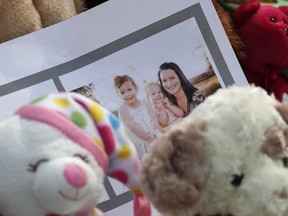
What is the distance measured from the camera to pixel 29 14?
0.57 meters

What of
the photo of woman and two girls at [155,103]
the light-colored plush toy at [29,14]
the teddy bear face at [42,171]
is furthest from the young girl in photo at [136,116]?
the teddy bear face at [42,171]

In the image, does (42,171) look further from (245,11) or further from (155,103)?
(245,11)

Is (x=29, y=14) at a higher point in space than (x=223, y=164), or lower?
higher

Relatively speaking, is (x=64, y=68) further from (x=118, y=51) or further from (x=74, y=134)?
(x=74, y=134)

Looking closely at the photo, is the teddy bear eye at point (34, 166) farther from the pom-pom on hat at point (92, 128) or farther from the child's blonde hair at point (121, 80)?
the child's blonde hair at point (121, 80)

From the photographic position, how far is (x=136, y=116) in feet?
1.85

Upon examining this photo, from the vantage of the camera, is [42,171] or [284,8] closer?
[42,171]

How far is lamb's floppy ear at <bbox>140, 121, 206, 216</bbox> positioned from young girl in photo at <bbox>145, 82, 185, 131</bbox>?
23cm

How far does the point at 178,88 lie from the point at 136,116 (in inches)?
2.4

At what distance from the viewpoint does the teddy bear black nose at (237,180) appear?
340mm

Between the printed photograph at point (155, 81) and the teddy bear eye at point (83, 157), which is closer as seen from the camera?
the teddy bear eye at point (83, 157)

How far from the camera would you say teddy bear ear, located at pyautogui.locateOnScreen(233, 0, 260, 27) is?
0.62 meters

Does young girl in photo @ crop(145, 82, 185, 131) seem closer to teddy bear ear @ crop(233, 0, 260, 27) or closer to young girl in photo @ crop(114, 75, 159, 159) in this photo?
young girl in photo @ crop(114, 75, 159, 159)

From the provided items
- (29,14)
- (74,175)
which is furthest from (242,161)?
(29,14)
